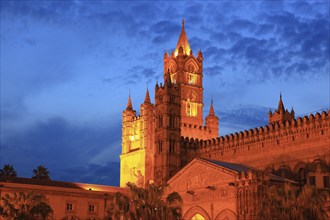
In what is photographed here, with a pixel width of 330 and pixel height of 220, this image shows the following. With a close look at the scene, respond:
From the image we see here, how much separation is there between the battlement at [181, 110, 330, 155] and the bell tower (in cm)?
1919

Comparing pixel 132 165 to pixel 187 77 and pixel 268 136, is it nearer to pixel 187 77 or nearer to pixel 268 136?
pixel 187 77

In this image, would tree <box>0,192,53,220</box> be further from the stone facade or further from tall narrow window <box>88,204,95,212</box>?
tall narrow window <box>88,204,95,212</box>

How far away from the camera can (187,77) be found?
85375 millimetres

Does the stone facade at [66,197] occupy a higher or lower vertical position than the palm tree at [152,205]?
higher

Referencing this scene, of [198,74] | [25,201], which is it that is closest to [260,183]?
[25,201]

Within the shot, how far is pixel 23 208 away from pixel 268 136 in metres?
24.9

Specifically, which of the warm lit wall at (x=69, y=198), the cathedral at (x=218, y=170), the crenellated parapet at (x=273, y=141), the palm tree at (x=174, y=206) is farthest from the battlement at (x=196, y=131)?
the palm tree at (x=174, y=206)

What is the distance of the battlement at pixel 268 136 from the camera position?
1975 inches

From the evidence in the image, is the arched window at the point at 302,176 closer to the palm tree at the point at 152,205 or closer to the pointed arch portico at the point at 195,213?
the pointed arch portico at the point at 195,213

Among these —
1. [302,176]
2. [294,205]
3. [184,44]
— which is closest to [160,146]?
[302,176]

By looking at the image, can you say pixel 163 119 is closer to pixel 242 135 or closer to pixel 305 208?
pixel 242 135

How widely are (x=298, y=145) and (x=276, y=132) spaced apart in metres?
3.14

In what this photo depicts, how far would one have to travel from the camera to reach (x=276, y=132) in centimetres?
5406

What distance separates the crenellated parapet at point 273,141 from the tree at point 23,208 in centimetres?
2286
